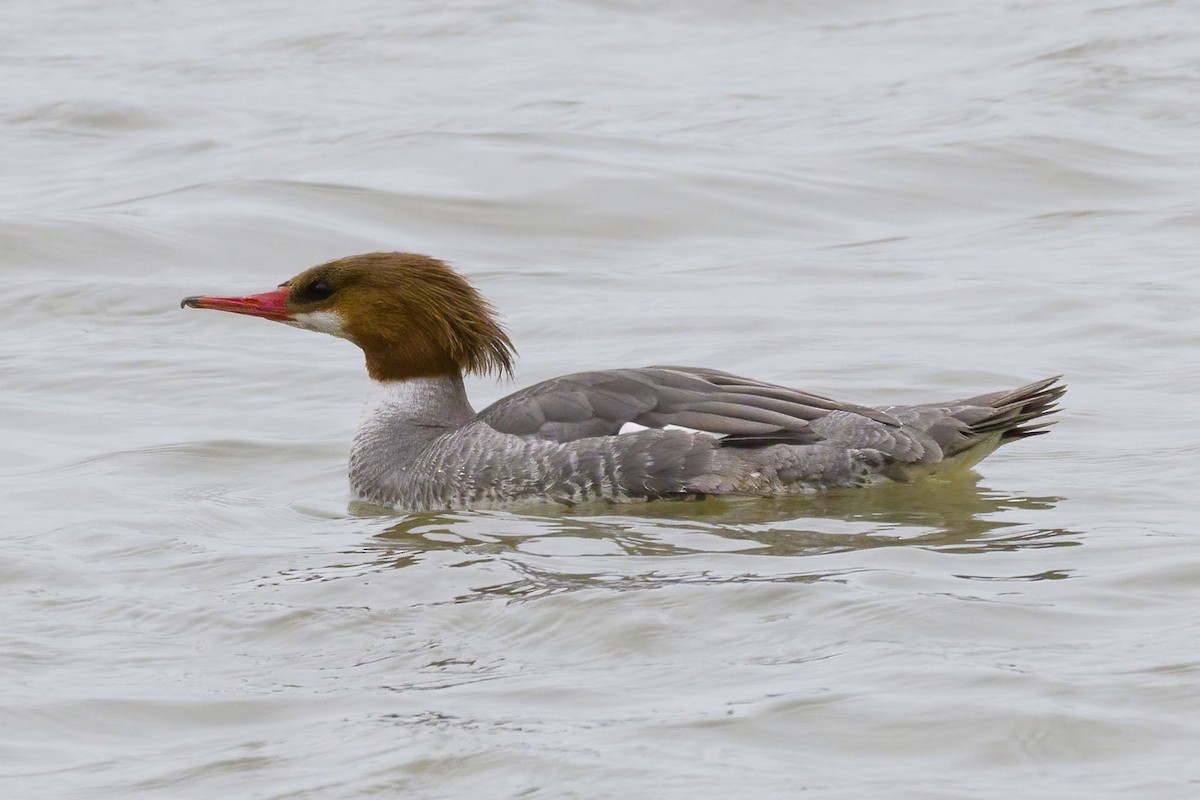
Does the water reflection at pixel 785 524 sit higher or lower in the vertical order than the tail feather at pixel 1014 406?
lower

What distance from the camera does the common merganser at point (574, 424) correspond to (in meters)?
8.18

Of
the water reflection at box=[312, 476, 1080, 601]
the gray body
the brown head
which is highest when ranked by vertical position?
the brown head

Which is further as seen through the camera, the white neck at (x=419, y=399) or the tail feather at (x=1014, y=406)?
the white neck at (x=419, y=399)

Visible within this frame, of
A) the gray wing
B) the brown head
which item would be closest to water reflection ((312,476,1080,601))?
the gray wing

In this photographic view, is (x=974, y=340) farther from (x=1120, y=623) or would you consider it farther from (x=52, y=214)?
(x=52, y=214)

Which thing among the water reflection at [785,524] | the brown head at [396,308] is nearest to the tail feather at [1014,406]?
the water reflection at [785,524]

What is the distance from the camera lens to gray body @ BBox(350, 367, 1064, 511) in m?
8.17

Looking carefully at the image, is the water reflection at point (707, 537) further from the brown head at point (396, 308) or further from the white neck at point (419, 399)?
the brown head at point (396, 308)

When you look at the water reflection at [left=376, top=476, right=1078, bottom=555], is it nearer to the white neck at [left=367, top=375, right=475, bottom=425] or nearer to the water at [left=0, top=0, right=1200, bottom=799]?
the water at [left=0, top=0, right=1200, bottom=799]

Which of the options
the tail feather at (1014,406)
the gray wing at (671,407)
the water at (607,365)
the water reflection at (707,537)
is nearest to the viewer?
the water at (607,365)

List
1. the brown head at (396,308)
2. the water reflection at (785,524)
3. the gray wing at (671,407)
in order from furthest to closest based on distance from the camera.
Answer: the brown head at (396,308), the gray wing at (671,407), the water reflection at (785,524)

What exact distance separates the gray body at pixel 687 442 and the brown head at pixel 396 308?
0.45 meters

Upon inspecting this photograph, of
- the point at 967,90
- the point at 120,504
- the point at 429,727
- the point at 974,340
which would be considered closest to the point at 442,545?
the point at 120,504

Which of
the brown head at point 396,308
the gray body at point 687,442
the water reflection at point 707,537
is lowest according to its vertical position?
the water reflection at point 707,537
